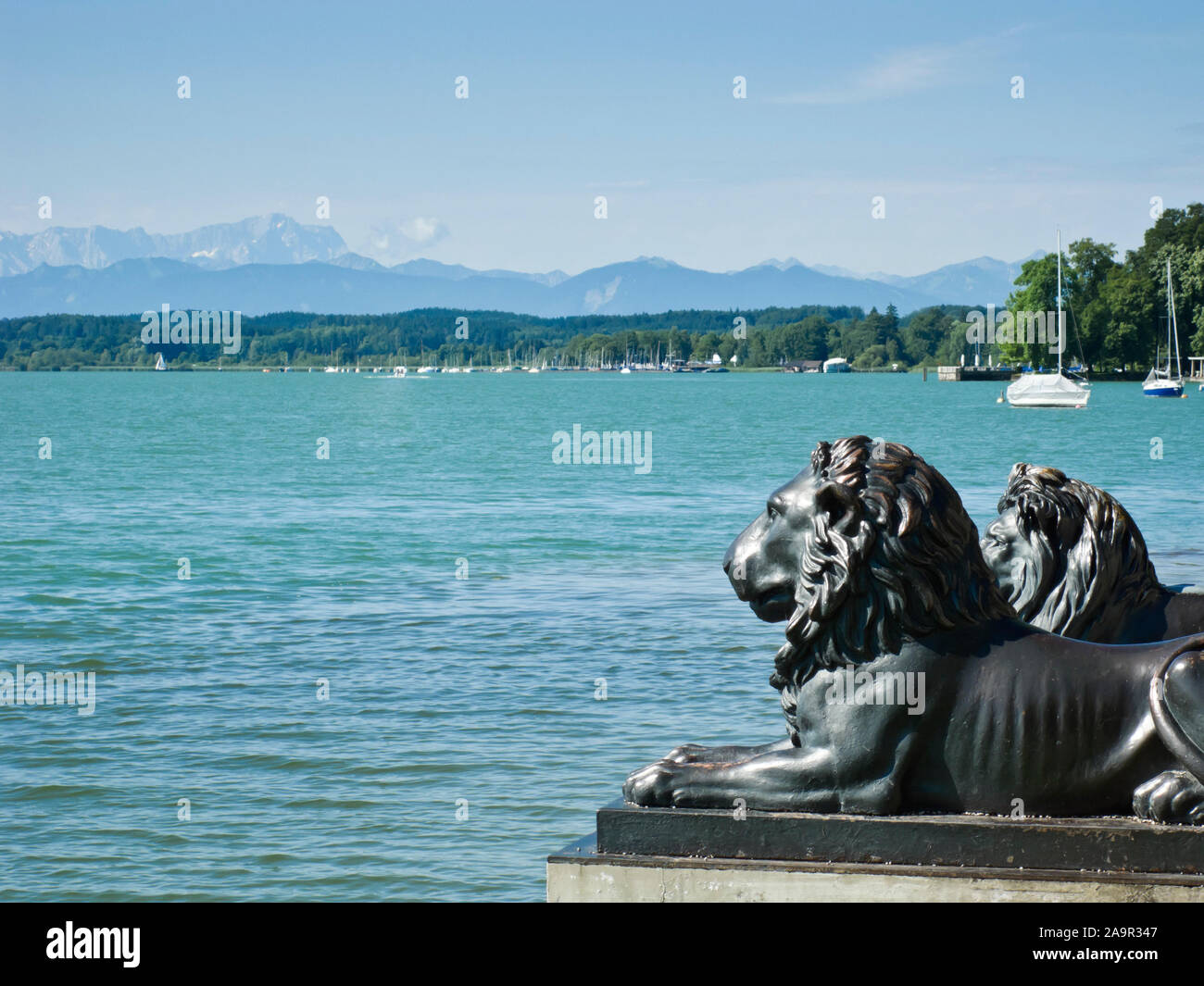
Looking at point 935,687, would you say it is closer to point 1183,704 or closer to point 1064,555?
point 1183,704

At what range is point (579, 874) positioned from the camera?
4383mm

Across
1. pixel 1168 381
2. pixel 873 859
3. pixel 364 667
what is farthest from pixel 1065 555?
pixel 1168 381

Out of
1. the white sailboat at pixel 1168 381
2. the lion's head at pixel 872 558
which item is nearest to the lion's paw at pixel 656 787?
the lion's head at pixel 872 558

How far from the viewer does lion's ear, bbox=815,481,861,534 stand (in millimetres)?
4281

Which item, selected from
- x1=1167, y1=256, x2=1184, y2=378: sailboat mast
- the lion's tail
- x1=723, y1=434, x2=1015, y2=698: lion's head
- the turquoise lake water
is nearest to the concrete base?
the lion's tail

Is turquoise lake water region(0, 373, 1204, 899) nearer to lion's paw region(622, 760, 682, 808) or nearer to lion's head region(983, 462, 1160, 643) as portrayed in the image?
lion's head region(983, 462, 1160, 643)

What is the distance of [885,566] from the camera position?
4254 millimetres

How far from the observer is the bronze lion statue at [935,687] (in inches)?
166

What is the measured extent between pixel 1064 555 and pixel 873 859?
156 centimetres

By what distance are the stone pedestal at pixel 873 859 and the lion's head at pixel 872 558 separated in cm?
47

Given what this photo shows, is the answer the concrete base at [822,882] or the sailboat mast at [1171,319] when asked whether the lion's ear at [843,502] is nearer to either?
the concrete base at [822,882]

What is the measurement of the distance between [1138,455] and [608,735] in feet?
183

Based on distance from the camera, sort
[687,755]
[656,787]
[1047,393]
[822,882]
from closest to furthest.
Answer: [822,882]
[656,787]
[687,755]
[1047,393]

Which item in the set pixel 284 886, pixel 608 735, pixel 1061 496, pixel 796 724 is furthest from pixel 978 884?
pixel 608 735
